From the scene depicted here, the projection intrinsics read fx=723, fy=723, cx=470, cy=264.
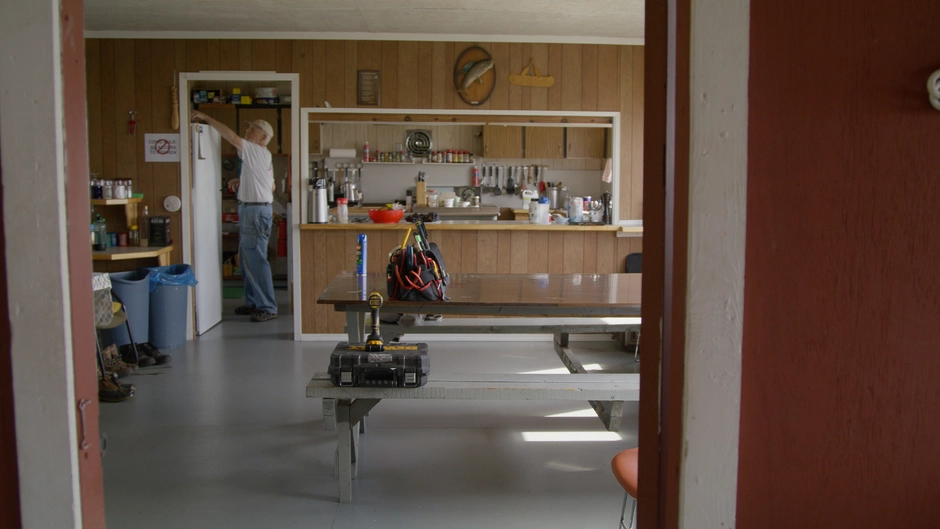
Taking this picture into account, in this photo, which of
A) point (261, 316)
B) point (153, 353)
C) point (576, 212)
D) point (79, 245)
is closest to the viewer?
point (79, 245)

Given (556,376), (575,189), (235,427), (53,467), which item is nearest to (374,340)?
(556,376)

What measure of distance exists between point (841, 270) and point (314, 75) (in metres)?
5.84

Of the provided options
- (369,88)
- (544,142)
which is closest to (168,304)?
(369,88)

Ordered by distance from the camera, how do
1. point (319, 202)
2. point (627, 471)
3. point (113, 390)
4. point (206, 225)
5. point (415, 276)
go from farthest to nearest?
point (206, 225) → point (319, 202) → point (113, 390) → point (415, 276) → point (627, 471)

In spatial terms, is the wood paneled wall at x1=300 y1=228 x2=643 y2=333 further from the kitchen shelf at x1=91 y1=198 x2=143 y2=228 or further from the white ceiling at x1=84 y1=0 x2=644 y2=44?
the white ceiling at x1=84 y1=0 x2=644 y2=44

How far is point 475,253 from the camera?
21.9ft

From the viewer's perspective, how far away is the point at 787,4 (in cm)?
138

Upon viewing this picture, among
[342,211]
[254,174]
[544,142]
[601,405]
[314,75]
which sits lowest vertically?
[601,405]

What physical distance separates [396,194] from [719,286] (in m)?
8.05

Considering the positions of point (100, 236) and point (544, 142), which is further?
point (544, 142)

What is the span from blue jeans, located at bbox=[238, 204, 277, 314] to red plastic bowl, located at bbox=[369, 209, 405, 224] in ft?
5.20

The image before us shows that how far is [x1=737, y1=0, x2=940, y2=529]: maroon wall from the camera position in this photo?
1.39 meters

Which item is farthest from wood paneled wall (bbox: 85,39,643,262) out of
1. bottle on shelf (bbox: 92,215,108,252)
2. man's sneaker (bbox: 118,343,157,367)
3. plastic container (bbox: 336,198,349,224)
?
man's sneaker (bbox: 118,343,157,367)

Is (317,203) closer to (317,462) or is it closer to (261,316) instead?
(261,316)
